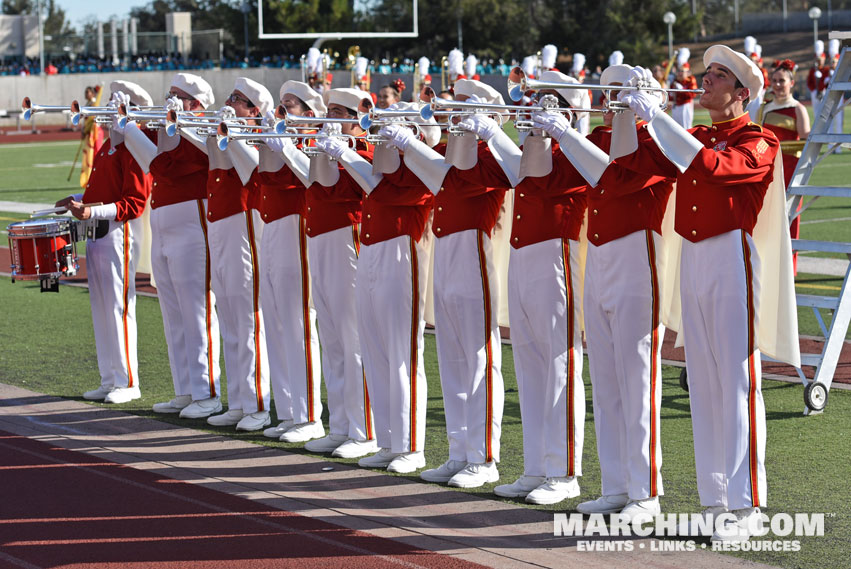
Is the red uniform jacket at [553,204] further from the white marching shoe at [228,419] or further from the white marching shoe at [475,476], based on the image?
the white marching shoe at [228,419]

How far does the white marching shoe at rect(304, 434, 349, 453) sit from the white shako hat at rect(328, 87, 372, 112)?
1917 millimetres

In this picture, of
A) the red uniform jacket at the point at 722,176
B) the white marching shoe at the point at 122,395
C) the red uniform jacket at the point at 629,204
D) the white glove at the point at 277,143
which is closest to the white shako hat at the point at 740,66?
the red uniform jacket at the point at 722,176

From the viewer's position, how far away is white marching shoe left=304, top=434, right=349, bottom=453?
7559 millimetres

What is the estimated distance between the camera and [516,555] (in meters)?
5.66

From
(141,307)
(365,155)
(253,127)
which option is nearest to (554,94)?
(365,155)

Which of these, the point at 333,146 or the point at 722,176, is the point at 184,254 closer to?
the point at 333,146

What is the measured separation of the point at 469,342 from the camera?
22.3ft

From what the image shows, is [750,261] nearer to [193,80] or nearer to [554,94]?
[554,94]

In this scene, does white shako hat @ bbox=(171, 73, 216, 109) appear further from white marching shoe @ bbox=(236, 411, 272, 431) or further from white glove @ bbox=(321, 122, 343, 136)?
white marching shoe @ bbox=(236, 411, 272, 431)

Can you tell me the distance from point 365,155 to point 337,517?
216 cm

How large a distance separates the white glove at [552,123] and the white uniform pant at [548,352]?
0.59 metres

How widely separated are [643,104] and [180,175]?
370 centimetres

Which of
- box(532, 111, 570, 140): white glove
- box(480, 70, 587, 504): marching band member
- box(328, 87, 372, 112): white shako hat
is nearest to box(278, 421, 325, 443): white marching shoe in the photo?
box(480, 70, 587, 504): marching band member

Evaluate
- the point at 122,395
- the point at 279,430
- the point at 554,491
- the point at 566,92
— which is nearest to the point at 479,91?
the point at 566,92
